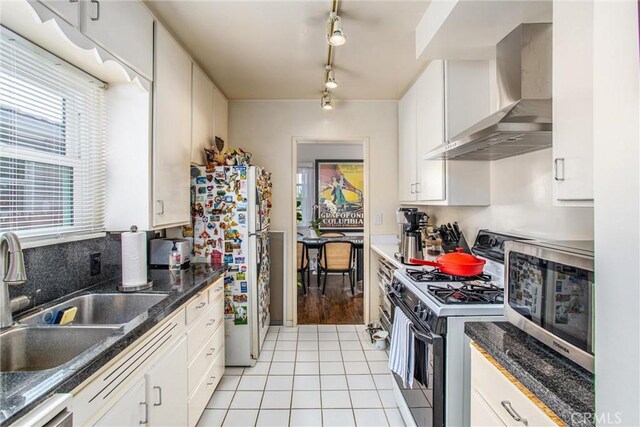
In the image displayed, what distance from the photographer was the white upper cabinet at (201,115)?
8.21 ft

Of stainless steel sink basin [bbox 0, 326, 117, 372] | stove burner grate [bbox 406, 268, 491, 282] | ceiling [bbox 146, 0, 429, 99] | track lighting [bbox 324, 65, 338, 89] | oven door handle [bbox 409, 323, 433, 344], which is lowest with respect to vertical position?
oven door handle [bbox 409, 323, 433, 344]

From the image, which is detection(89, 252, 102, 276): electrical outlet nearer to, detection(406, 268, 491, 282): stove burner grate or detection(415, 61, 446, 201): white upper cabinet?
detection(406, 268, 491, 282): stove burner grate

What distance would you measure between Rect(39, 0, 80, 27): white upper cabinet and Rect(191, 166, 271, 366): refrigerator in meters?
1.34

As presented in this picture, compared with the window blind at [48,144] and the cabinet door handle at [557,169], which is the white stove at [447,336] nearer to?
the cabinet door handle at [557,169]

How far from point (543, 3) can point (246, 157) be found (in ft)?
7.41

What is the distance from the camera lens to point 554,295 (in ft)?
3.14

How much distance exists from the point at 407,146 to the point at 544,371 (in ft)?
8.19

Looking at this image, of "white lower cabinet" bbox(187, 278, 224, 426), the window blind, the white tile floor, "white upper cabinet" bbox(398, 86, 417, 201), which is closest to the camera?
the window blind

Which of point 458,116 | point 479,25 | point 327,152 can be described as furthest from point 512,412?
point 327,152

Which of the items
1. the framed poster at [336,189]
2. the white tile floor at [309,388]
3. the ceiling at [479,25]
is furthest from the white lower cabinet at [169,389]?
the framed poster at [336,189]

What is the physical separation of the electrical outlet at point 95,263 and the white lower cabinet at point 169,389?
0.66 m

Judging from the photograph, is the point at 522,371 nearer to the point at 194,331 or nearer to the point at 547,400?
the point at 547,400

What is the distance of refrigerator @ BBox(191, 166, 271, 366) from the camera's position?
8.38 feet

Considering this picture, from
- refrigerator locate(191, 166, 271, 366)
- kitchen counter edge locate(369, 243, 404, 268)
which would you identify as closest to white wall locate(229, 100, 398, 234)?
kitchen counter edge locate(369, 243, 404, 268)
